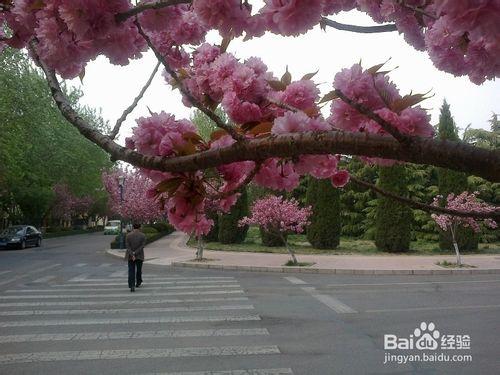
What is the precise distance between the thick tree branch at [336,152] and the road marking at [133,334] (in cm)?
549

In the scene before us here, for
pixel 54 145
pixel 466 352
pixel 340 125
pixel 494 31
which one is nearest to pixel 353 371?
pixel 466 352

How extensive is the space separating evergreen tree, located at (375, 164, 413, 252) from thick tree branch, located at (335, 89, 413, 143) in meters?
22.5

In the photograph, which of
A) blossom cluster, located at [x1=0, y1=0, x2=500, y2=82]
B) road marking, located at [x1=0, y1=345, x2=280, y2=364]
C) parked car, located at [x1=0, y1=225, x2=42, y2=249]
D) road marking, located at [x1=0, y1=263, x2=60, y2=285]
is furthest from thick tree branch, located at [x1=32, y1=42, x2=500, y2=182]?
parked car, located at [x1=0, y1=225, x2=42, y2=249]

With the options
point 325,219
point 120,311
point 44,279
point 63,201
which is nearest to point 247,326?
point 120,311

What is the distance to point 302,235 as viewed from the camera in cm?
3556

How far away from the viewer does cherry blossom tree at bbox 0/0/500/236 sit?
1518 mm

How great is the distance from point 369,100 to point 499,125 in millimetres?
44475

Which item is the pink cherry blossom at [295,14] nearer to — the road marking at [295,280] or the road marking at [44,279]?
the road marking at [295,280]

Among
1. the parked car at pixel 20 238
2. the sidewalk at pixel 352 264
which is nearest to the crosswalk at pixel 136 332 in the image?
the sidewalk at pixel 352 264

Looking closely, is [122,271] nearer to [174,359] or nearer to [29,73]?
[174,359]

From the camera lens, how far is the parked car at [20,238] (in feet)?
96.6

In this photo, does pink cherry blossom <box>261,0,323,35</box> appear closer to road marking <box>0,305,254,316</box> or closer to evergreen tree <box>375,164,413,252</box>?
road marking <box>0,305,254,316</box>

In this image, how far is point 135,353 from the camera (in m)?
6.07

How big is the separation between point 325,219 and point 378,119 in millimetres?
24089
